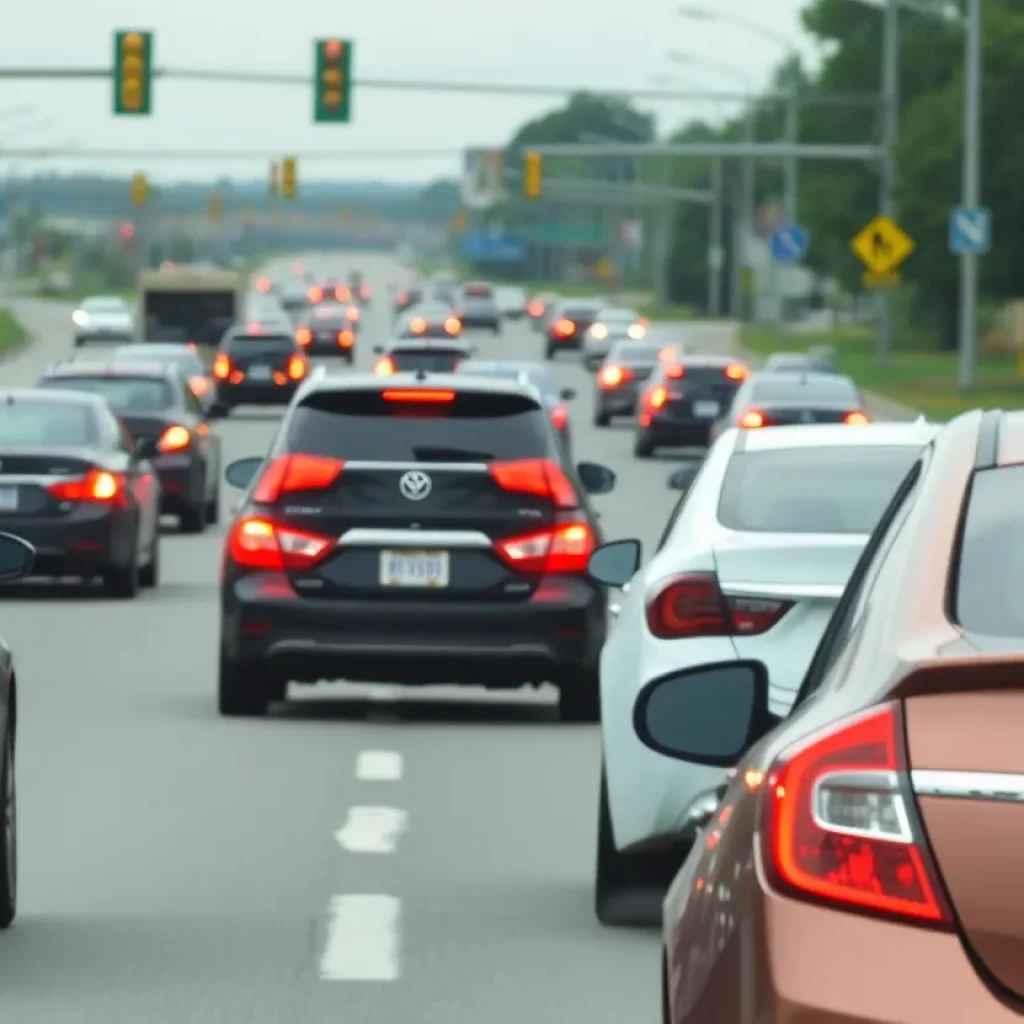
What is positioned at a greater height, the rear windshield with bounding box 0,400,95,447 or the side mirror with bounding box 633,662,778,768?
the side mirror with bounding box 633,662,778,768

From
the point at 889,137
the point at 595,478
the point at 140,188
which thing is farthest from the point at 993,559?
the point at 140,188

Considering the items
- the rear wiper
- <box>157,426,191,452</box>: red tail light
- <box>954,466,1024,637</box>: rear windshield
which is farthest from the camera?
<box>157,426,191,452</box>: red tail light

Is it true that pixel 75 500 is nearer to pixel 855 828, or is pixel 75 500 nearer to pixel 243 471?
pixel 243 471

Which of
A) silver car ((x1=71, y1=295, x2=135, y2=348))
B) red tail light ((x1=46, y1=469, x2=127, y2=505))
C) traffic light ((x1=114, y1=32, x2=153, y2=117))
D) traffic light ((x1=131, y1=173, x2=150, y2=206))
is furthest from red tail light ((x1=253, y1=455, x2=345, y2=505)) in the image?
traffic light ((x1=131, y1=173, x2=150, y2=206))

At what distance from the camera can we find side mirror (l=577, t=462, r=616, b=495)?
1816cm

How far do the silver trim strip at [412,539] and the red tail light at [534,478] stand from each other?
11.0 inches

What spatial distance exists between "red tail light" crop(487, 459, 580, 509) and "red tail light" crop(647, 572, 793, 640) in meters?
5.87

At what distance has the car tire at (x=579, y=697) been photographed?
16.2 metres

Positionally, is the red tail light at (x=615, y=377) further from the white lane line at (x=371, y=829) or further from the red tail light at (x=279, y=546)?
the white lane line at (x=371, y=829)

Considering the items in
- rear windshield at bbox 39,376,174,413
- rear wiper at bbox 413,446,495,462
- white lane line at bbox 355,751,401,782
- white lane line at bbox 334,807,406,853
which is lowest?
white lane line at bbox 355,751,401,782

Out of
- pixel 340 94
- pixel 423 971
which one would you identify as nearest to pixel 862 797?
pixel 423 971

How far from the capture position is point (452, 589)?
52.3 feet

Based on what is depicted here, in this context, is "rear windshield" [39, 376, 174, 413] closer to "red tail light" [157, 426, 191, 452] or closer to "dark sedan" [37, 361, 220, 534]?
"dark sedan" [37, 361, 220, 534]

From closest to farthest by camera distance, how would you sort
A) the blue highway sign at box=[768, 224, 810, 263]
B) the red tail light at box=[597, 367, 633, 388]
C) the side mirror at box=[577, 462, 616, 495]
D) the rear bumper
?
the rear bumper, the side mirror at box=[577, 462, 616, 495], the red tail light at box=[597, 367, 633, 388], the blue highway sign at box=[768, 224, 810, 263]
